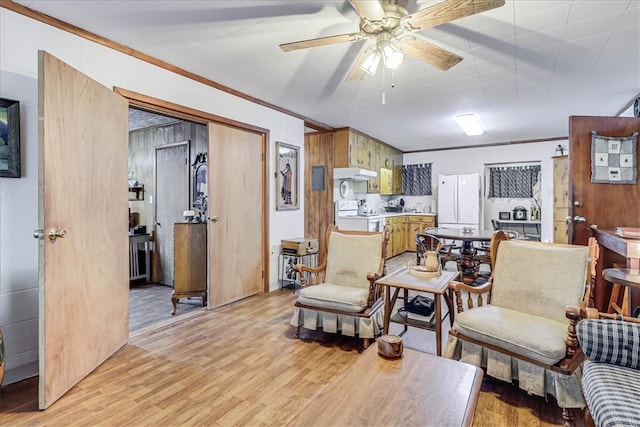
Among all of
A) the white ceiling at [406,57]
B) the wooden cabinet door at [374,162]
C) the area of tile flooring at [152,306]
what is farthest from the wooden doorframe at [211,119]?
the wooden cabinet door at [374,162]

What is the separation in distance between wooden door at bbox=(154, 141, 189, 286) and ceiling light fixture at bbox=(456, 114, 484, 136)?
416cm

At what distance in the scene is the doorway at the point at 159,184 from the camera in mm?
4520

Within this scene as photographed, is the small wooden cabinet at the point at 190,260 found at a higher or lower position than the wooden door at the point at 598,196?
lower

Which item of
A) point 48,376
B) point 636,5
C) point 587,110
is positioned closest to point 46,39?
point 48,376

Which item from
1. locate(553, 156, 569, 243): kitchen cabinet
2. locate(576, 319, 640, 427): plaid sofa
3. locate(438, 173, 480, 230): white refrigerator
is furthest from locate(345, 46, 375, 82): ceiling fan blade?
locate(553, 156, 569, 243): kitchen cabinet

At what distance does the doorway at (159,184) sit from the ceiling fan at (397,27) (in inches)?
112

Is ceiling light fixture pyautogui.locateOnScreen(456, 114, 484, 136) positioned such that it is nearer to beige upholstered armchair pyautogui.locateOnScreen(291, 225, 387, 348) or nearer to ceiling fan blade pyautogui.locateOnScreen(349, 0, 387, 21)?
beige upholstered armchair pyautogui.locateOnScreen(291, 225, 387, 348)

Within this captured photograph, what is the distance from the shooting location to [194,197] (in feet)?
14.7

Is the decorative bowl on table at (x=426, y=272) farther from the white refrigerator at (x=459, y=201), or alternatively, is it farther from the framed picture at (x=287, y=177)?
the white refrigerator at (x=459, y=201)

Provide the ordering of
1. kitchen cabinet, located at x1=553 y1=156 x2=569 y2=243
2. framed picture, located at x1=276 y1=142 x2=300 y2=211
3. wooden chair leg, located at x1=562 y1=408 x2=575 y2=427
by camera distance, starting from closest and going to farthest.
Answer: wooden chair leg, located at x1=562 y1=408 x2=575 y2=427, framed picture, located at x1=276 y1=142 x2=300 y2=211, kitchen cabinet, located at x1=553 y1=156 x2=569 y2=243

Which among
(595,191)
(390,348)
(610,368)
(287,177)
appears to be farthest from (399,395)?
(287,177)

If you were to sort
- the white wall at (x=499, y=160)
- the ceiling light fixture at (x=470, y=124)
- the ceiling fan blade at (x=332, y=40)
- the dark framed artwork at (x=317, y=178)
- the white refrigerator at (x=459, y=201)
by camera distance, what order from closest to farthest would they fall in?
the ceiling fan blade at (x=332, y=40), the ceiling light fixture at (x=470, y=124), the dark framed artwork at (x=317, y=178), the white wall at (x=499, y=160), the white refrigerator at (x=459, y=201)

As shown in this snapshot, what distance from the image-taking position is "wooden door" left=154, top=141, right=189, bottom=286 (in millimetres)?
4621

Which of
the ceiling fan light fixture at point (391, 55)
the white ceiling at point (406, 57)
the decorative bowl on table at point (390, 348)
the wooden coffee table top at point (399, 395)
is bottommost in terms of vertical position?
the wooden coffee table top at point (399, 395)
